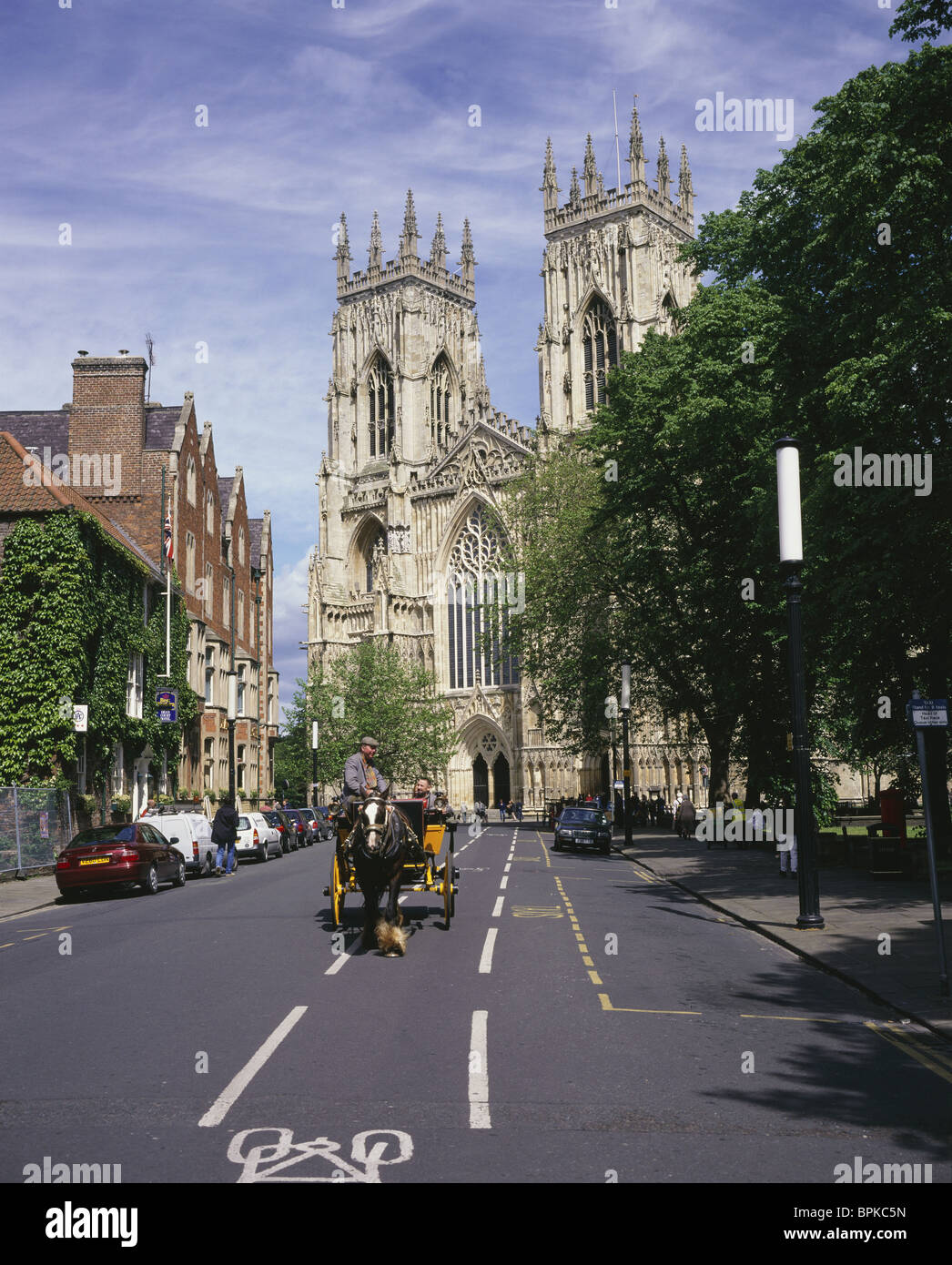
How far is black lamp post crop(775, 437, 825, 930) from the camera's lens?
14.4 m

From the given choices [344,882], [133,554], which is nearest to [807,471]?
[344,882]

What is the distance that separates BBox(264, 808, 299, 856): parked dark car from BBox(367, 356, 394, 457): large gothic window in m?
53.6

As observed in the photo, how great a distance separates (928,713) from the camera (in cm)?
1048

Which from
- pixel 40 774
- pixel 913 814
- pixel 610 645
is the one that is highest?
pixel 610 645

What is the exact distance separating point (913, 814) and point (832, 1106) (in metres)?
39.5

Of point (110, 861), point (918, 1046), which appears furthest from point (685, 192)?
point (918, 1046)

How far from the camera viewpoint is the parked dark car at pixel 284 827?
36209 mm

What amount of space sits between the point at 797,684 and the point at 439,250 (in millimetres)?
87302

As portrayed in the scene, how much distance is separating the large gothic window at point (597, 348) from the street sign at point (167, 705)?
4744 cm

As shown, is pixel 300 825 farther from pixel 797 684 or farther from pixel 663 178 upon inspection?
pixel 663 178
